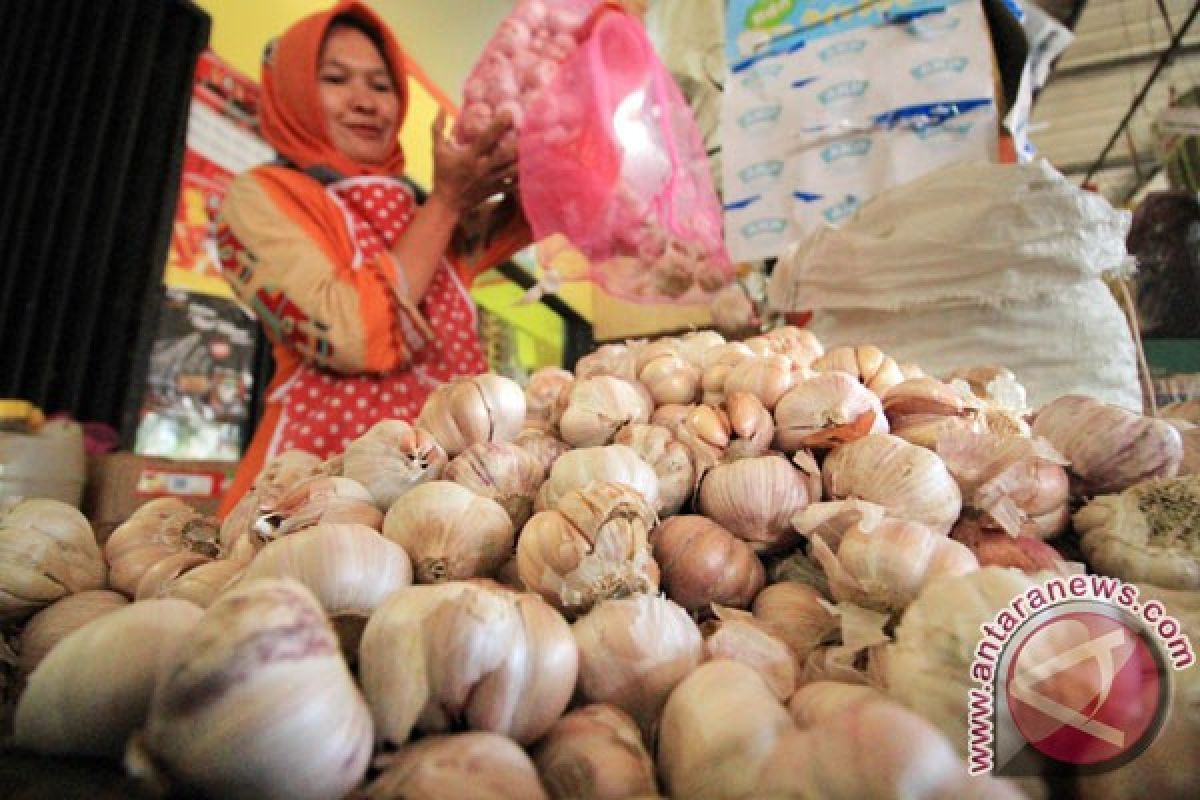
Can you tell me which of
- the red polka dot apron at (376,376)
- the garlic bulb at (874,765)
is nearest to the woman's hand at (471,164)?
the red polka dot apron at (376,376)

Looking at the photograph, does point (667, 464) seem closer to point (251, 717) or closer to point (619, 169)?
point (251, 717)

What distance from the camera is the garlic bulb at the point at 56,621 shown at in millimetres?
542

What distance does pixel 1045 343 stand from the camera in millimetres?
1248

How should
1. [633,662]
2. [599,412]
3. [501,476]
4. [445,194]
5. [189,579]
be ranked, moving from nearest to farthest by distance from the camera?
[633,662], [189,579], [501,476], [599,412], [445,194]

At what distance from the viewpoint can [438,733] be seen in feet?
1.23

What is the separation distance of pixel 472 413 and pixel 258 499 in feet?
0.77

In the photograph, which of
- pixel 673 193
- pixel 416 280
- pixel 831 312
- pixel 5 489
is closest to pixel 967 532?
pixel 831 312

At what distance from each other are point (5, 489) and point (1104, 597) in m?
1.79

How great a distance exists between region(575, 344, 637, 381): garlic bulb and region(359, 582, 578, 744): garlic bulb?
0.50 metres

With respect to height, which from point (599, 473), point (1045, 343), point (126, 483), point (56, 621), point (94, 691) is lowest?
point (126, 483)

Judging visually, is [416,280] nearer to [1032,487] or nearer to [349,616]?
[349,616]

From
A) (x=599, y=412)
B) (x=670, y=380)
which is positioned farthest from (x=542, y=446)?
(x=670, y=380)

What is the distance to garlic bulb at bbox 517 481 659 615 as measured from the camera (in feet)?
1.61

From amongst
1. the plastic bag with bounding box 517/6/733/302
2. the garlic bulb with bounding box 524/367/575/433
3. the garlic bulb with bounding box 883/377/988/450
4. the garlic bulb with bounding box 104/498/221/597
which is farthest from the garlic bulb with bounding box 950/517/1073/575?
the plastic bag with bounding box 517/6/733/302
